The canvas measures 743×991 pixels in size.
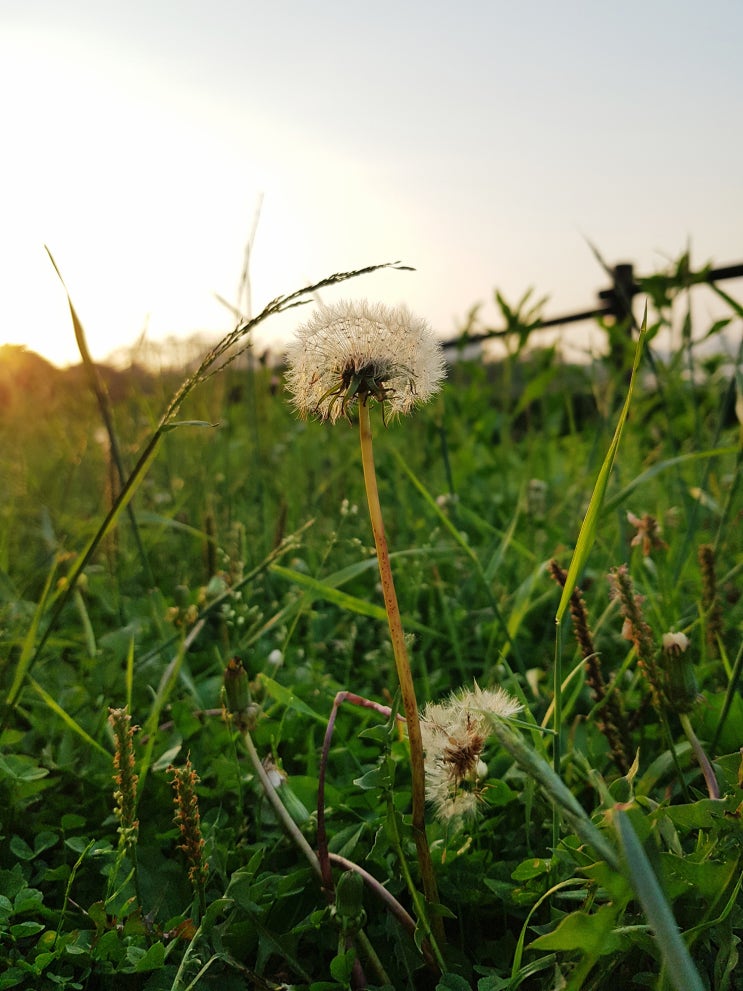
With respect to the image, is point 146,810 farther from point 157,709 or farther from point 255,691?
point 255,691

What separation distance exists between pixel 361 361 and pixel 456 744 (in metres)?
0.41

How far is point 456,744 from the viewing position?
2.84 ft

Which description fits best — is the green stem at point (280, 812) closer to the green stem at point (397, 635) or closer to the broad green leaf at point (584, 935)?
the green stem at point (397, 635)

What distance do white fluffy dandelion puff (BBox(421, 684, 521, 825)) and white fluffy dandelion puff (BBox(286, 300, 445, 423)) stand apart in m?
0.32

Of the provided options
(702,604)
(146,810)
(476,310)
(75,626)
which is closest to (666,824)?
(702,604)

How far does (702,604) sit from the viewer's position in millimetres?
1447

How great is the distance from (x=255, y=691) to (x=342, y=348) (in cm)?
58

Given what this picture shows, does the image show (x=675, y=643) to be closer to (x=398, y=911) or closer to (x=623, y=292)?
(x=398, y=911)

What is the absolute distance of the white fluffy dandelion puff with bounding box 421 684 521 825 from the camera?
2.83 feet

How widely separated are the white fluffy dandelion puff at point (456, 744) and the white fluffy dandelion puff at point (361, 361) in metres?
0.32

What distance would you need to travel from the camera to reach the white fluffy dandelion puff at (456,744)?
86cm

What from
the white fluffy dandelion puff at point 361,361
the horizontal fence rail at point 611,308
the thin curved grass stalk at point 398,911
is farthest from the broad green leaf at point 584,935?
the horizontal fence rail at point 611,308

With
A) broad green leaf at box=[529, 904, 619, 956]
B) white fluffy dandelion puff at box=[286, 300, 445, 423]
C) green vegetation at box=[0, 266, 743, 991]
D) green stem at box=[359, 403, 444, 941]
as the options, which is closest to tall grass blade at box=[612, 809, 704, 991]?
green vegetation at box=[0, 266, 743, 991]

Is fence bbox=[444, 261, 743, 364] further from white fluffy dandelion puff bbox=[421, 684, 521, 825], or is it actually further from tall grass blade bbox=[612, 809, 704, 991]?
tall grass blade bbox=[612, 809, 704, 991]
